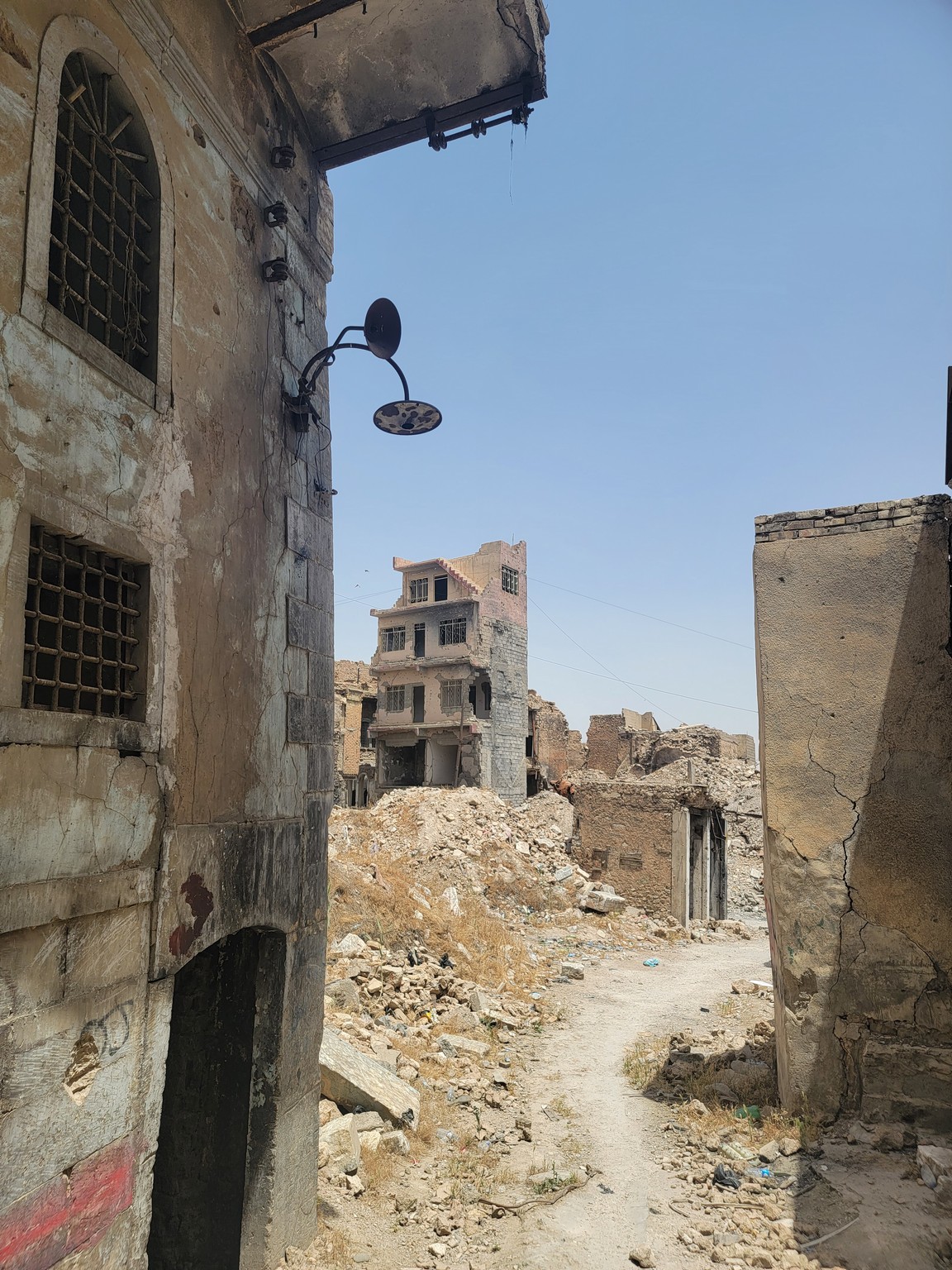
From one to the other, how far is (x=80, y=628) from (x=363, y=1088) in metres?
5.29

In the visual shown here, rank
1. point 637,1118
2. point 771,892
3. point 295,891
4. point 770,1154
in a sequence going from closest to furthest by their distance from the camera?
point 295,891 < point 770,1154 < point 771,892 < point 637,1118


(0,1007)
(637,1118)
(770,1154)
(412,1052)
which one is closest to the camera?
(0,1007)

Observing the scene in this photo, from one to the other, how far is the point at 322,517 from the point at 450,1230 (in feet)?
16.8

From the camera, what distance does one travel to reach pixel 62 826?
3.17 m

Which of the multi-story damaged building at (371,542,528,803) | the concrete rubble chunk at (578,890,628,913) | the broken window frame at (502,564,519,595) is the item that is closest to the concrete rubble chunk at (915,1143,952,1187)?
the concrete rubble chunk at (578,890,628,913)

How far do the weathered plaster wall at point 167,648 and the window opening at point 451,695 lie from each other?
81.7 feet

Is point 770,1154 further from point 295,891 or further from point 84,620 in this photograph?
point 84,620

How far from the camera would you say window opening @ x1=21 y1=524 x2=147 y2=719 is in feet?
10.5

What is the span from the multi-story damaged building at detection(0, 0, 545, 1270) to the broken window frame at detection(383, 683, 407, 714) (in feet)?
87.4

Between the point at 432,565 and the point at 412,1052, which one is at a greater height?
the point at 432,565

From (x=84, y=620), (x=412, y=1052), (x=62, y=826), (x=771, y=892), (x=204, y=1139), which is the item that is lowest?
(x=412, y=1052)

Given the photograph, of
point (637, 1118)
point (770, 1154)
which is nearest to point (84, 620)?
point (770, 1154)

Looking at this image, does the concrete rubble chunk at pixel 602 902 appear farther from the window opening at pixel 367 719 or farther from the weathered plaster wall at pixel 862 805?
the window opening at pixel 367 719

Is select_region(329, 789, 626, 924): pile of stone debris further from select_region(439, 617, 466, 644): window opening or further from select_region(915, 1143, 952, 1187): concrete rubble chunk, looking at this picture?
select_region(915, 1143, 952, 1187): concrete rubble chunk
